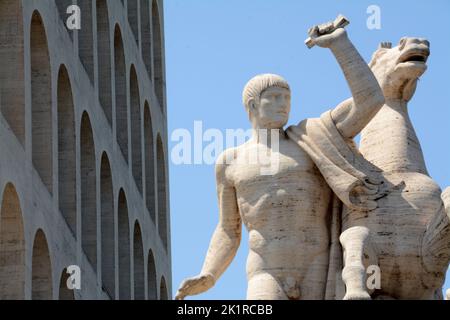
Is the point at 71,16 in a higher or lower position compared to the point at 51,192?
higher

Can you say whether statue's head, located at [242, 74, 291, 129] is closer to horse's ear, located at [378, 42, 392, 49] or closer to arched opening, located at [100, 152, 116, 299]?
horse's ear, located at [378, 42, 392, 49]

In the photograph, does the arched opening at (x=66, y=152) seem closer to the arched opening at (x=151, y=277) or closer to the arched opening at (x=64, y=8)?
the arched opening at (x=64, y=8)

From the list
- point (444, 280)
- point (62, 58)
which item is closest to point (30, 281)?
point (62, 58)

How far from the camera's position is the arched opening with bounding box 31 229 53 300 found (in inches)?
1786

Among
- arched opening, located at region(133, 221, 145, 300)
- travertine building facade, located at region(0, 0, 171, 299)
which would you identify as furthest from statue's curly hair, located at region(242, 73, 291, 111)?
arched opening, located at region(133, 221, 145, 300)

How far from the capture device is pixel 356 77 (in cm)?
2575

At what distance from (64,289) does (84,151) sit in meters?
6.25

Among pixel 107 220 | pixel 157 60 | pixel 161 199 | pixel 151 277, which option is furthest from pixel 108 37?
pixel 157 60

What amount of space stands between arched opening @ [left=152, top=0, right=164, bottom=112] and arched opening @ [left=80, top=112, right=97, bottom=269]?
647 inches

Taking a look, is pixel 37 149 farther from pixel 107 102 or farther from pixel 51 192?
pixel 107 102

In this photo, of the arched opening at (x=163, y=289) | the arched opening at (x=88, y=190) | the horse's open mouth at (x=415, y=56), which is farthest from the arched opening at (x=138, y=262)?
the horse's open mouth at (x=415, y=56)

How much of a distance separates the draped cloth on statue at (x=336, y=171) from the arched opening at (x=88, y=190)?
26.7 meters

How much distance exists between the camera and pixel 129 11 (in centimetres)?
6600

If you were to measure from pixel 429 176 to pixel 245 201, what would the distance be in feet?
7.65
